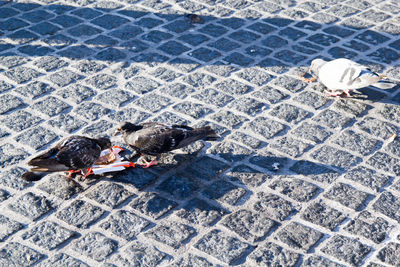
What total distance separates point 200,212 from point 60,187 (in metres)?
1.63

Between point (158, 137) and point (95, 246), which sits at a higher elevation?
point (158, 137)

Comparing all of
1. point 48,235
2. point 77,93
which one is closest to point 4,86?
point 77,93

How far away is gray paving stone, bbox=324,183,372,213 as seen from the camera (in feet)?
19.5

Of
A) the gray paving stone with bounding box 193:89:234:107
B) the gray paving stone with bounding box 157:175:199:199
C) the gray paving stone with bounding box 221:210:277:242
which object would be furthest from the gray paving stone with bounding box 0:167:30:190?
the gray paving stone with bounding box 193:89:234:107

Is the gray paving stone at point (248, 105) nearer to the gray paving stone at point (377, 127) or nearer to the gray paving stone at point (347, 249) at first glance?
the gray paving stone at point (377, 127)

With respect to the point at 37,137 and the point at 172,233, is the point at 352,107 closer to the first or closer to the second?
the point at 172,233

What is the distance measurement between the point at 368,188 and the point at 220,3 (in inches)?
217

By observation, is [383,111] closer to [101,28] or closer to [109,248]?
[109,248]

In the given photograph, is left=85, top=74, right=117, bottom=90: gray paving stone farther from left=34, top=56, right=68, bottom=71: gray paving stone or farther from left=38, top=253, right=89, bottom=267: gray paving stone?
left=38, top=253, right=89, bottom=267: gray paving stone

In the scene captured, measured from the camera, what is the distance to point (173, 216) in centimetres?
578

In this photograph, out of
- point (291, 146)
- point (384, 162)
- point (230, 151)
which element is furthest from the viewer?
point (291, 146)

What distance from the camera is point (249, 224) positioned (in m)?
5.67

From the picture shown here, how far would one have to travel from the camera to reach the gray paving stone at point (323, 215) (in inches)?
224

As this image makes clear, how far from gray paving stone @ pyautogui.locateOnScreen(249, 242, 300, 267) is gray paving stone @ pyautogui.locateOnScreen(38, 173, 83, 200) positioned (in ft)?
6.98
